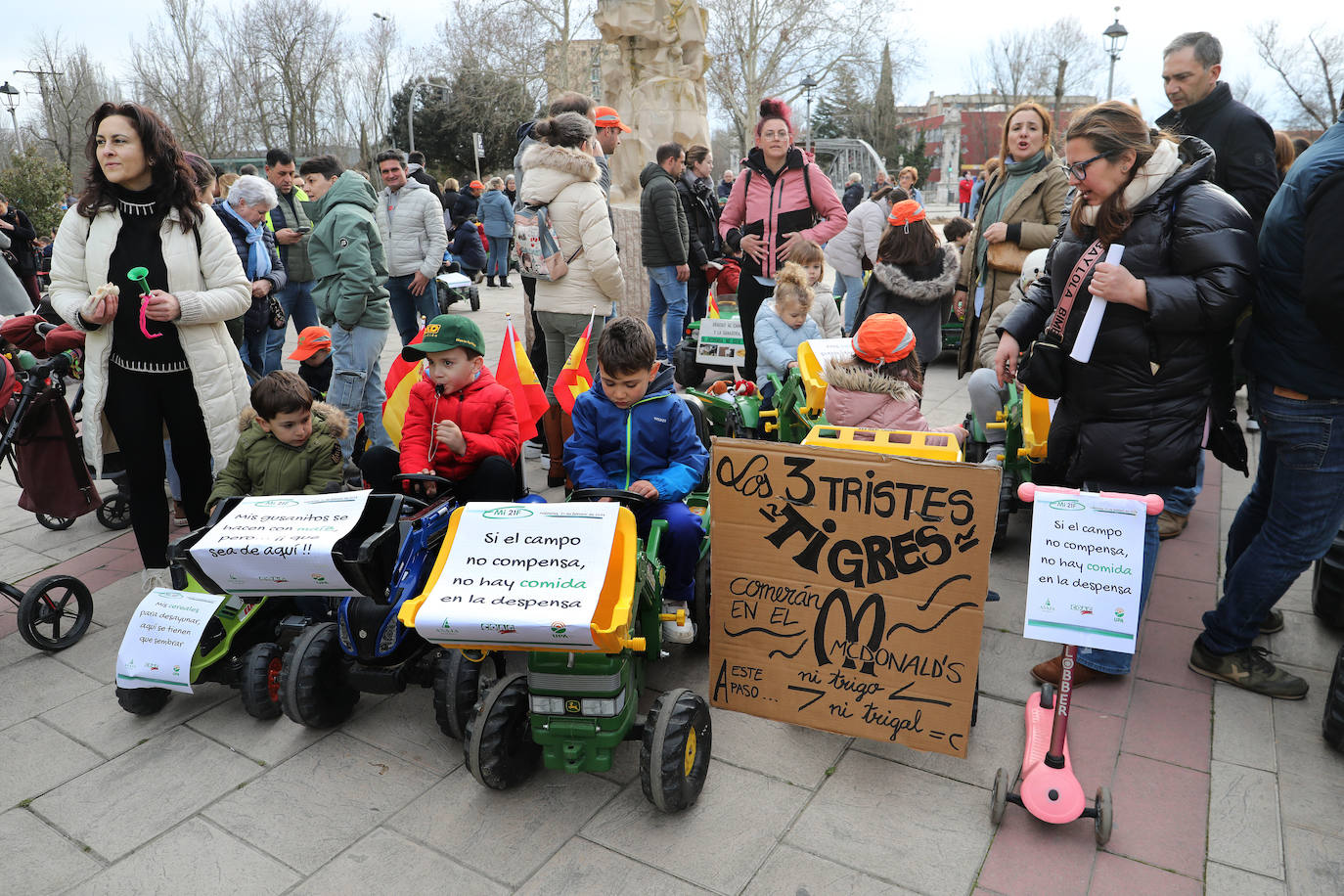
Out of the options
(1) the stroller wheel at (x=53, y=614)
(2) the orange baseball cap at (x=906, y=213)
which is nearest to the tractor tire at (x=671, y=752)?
(1) the stroller wheel at (x=53, y=614)

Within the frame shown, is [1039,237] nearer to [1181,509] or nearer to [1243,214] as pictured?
[1181,509]

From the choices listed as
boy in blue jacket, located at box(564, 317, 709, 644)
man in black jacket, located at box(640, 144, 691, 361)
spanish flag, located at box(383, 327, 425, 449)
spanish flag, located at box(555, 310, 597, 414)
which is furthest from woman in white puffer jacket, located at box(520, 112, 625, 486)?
boy in blue jacket, located at box(564, 317, 709, 644)

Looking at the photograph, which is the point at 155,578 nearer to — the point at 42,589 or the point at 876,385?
the point at 42,589

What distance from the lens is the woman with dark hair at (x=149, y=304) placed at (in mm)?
3687

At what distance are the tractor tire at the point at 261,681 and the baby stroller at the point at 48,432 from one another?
65.6 inches

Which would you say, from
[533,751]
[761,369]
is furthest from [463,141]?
[533,751]

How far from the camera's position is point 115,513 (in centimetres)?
530

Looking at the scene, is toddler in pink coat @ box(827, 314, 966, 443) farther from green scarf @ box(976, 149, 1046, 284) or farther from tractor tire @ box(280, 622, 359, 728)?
tractor tire @ box(280, 622, 359, 728)

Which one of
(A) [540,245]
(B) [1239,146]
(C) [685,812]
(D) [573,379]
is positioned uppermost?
(B) [1239,146]

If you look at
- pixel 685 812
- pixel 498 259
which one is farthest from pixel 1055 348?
pixel 498 259

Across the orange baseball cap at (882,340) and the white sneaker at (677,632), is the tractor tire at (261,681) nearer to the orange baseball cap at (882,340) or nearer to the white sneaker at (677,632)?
the white sneaker at (677,632)

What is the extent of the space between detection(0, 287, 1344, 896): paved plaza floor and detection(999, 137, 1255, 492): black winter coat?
96cm

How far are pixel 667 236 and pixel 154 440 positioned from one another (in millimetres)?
4321

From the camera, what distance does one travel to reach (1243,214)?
2.84m
